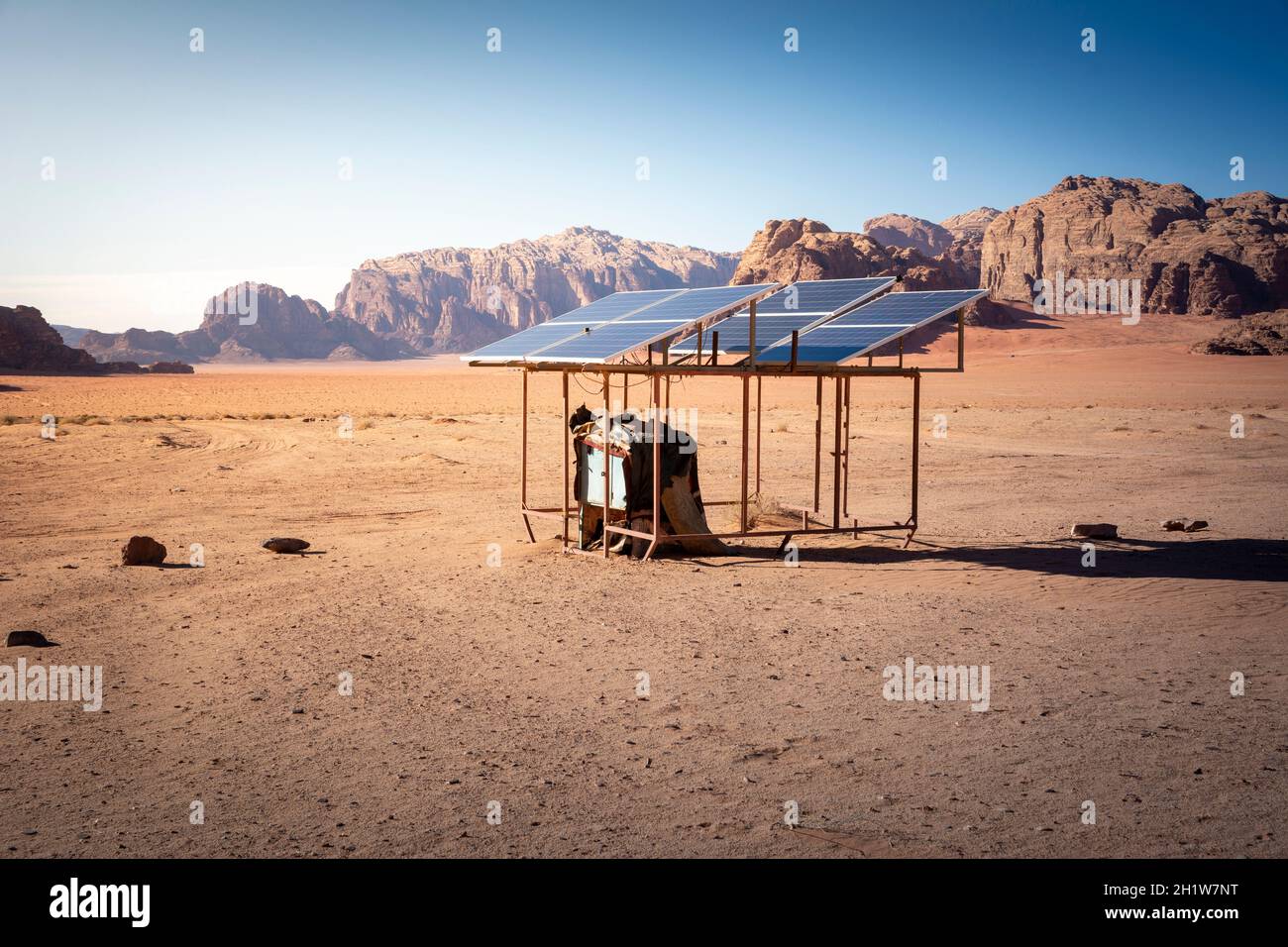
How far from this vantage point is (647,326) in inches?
491

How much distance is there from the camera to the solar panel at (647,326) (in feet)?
38.4

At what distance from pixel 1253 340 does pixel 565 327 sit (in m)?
74.1

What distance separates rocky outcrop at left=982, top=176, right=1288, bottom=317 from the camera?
115m

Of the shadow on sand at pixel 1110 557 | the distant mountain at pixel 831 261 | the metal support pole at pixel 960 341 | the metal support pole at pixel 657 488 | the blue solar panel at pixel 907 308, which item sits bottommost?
the shadow on sand at pixel 1110 557

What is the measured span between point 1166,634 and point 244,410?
137 feet

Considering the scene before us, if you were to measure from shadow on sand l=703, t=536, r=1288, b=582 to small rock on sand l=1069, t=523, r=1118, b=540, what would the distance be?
0.12 m

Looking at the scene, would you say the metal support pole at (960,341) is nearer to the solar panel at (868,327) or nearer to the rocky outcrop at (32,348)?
the solar panel at (868,327)

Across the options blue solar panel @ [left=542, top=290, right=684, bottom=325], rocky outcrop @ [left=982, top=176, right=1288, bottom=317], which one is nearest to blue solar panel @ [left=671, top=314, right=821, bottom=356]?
blue solar panel @ [left=542, top=290, right=684, bottom=325]

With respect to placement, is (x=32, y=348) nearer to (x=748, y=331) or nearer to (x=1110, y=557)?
(x=748, y=331)

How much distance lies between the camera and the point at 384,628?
944cm

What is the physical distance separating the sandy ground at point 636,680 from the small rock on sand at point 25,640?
0.15 m

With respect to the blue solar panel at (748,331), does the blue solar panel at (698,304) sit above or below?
above

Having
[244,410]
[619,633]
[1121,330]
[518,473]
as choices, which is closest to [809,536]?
[619,633]

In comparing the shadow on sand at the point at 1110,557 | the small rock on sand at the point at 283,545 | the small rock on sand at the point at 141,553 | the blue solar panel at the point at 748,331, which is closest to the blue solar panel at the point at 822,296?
the blue solar panel at the point at 748,331
